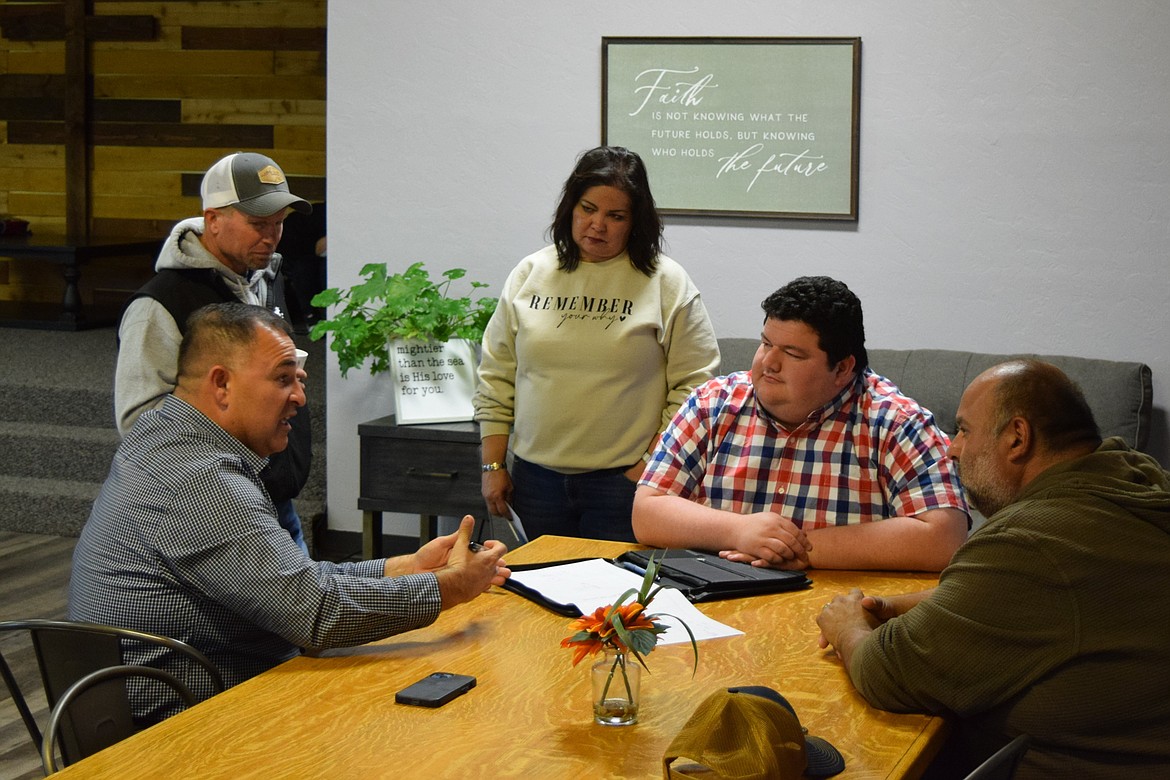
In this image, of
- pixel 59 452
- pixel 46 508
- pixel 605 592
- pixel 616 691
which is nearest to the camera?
pixel 616 691

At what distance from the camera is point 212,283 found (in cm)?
286

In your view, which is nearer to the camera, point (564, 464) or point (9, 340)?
point (564, 464)

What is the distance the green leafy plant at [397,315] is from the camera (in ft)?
14.2

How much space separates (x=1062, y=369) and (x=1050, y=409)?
6.56ft

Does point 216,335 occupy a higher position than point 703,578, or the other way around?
point 216,335

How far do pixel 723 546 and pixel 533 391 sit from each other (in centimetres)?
97

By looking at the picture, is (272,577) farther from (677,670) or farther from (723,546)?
(723,546)

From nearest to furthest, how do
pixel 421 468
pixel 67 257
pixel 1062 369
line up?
1. pixel 1062 369
2. pixel 421 468
3. pixel 67 257

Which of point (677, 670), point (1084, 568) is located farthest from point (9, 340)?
point (1084, 568)

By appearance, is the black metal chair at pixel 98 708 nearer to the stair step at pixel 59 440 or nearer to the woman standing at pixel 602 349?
the woman standing at pixel 602 349

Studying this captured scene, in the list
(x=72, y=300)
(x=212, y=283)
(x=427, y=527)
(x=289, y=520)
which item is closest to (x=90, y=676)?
(x=289, y=520)

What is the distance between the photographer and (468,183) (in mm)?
4500

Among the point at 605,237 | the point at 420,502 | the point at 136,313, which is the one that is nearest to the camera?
the point at 136,313

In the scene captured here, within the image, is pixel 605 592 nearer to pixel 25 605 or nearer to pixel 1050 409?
pixel 1050 409
